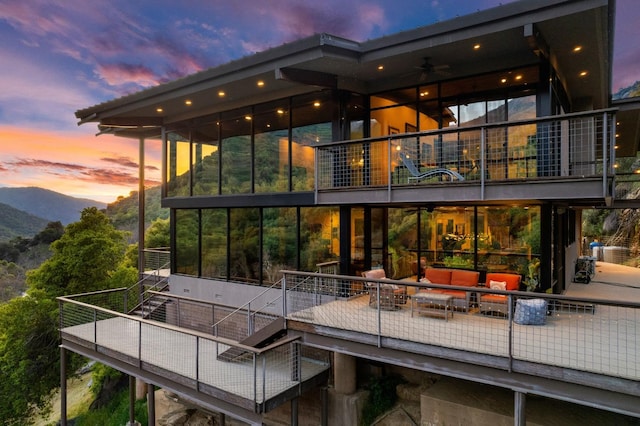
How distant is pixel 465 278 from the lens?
8258 millimetres

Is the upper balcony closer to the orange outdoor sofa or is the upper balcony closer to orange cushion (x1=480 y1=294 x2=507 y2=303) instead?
orange cushion (x1=480 y1=294 x2=507 y2=303)

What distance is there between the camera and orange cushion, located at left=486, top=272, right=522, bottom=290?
760 cm

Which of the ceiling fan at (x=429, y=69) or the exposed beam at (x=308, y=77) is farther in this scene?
Answer: the exposed beam at (x=308, y=77)

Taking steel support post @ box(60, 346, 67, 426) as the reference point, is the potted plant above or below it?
above

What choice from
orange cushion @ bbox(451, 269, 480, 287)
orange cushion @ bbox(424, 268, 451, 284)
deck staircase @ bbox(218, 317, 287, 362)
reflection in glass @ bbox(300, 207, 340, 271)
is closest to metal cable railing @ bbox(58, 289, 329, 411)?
deck staircase @ bbox(218, 317, 287, 362)

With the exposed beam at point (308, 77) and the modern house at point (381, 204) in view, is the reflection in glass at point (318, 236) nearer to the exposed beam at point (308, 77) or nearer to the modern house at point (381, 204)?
the modern house at point (381, 204)

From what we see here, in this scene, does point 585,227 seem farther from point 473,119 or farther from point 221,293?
point 221,293

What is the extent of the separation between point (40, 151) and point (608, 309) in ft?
120

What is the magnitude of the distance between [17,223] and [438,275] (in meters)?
54.7

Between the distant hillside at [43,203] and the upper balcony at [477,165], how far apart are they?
49144 millimetres

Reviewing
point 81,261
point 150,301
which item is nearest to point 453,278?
point 150,301

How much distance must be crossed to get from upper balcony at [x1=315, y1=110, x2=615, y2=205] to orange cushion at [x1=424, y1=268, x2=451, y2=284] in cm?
206

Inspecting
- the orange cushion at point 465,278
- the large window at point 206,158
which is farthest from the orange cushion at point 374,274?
the large window at point 206,158

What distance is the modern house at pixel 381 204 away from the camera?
5.89m
